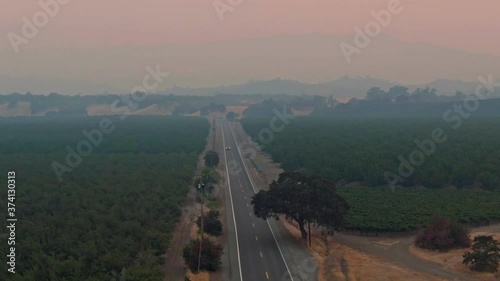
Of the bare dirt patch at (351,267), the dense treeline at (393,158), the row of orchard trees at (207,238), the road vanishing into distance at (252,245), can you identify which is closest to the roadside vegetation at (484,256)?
the bare dirt patch at (351,267)

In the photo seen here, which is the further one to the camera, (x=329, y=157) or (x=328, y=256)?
(x=329, y=157)

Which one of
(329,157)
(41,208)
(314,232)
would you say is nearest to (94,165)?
(41,208)

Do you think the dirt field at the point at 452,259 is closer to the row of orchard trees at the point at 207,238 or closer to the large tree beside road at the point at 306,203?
the large tree beside road at the point at 306,203

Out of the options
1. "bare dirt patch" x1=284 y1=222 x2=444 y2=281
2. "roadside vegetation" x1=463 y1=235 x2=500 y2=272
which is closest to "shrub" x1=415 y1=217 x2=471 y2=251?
"roadside vegetation" x1=463 y1=235 x2=500 y2=272

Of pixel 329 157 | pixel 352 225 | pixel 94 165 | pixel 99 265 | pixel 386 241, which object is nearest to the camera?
pixel 99 265

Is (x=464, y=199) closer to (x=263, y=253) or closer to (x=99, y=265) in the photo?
(x=263, y=253)

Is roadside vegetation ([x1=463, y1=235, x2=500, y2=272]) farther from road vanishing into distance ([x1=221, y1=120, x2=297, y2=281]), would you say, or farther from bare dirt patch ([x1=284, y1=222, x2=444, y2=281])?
road vanishing into distance ([x1=221, y1=120, x2=297, y2=281])

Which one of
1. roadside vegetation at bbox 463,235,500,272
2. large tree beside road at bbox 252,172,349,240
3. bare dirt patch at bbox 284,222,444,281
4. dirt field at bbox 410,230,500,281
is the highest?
large tree beside road at bbox 252,172,349,240
